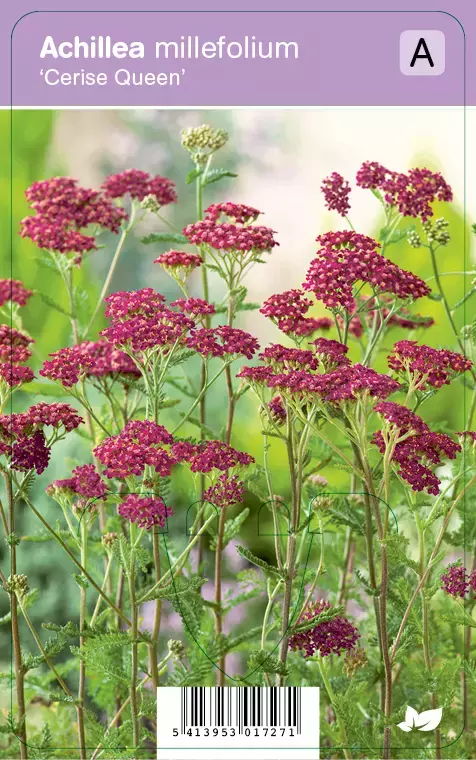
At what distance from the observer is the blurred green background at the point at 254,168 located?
155 centimetres

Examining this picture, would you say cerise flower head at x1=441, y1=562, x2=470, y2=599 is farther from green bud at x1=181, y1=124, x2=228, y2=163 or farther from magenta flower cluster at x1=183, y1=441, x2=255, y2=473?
green bud at x1=181, y1=124, x2=228, y2=163

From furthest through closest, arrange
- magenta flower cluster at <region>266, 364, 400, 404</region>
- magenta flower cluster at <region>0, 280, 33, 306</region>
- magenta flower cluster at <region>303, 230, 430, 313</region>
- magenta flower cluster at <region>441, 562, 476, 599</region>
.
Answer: magenta flower cluster at <region>0, 280, 33, 306</region> < magenta flower cluster at <region>441, 562, 476, 599</region> < magenta flower cluster at <region>303, 230, 430, 313</region> < magenta flower cluster at <region>266, 364, 400, 404</region>

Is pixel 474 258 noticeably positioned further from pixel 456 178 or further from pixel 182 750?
pixel 182 750

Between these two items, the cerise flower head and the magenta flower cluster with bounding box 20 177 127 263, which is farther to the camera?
the magenta flower cluster with bounding box 20 177 127 263

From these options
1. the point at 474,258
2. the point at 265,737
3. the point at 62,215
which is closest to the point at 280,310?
the point at 474,258

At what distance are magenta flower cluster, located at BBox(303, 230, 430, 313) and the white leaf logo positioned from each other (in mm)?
→ 676

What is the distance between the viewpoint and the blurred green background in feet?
5.09

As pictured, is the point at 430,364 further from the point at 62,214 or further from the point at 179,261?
the point at 62,214

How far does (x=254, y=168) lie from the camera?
1620mm

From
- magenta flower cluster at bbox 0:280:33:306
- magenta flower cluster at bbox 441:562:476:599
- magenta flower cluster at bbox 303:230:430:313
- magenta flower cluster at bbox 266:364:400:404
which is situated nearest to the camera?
magenta flower cluster at bbox 266:364:400:404

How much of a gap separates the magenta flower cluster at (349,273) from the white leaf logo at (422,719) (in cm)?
68

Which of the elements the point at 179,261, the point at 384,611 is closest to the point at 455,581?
the point at 384,611

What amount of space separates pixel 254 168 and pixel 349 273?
323 millimetres

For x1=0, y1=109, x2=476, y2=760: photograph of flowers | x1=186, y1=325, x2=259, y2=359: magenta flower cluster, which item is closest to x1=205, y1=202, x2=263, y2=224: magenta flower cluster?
x1=0, y1=109, x2=476, y2=760: photograph of flowers
